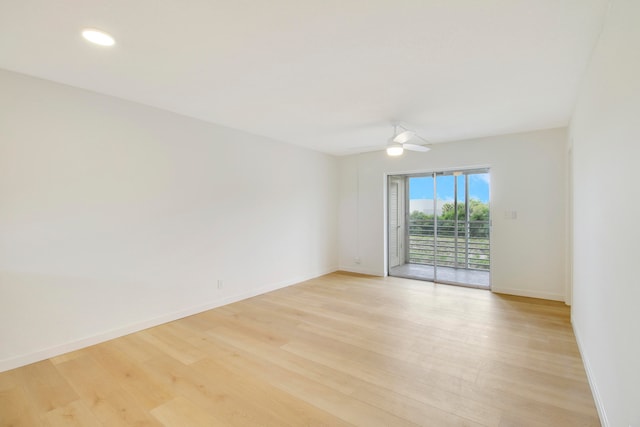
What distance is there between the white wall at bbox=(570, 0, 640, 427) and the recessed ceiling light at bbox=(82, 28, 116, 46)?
9.62 feet

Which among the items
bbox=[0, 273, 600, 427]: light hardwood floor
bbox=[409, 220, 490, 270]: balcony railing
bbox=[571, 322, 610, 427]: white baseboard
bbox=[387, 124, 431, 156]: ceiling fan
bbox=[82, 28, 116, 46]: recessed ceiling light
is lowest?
bbox=[0, 273, 600, 427]: light hardwood floor

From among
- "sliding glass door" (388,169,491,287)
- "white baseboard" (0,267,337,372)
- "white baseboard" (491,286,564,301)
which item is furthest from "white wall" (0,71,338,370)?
"white baseboard" (491,286,564,301)

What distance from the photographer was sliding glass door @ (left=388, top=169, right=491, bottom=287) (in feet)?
18.0

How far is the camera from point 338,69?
2.47 metres

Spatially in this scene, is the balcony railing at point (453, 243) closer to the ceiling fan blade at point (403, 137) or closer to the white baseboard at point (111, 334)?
the ceiling fan blade at point (403, 137)

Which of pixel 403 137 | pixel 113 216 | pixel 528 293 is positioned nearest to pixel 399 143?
pixel 403 137

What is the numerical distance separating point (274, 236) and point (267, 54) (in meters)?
3.23

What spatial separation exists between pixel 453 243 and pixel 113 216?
5.58 meters

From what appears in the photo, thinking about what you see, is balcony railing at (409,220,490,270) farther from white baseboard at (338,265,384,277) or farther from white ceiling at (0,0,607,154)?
white ceiling at (0,0,607,154)

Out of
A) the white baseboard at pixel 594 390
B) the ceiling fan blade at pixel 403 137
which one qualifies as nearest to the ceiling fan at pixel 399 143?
the ceiling fan blade at pixel 403 137

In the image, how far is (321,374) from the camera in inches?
95.7

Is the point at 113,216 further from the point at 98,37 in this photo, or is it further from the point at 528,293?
the point at 528,293

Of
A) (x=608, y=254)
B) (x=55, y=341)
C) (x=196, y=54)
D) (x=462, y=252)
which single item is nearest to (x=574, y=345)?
(x=608, y=254)

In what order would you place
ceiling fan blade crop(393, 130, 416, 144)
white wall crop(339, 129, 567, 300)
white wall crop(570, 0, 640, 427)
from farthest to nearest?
1. white wall crop(339, 129, 567, 300)
2. ceiling fan blade crop(393, 130, 416, 144)
3. white wall crop(570, 0, 640, 427)
